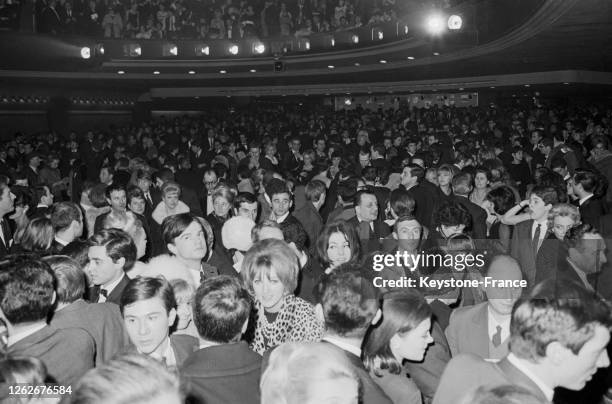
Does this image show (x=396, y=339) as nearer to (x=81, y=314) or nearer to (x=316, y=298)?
(x=316, y=298)

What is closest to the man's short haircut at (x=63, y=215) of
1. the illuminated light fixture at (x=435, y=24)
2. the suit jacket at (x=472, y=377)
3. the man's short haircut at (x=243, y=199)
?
the man's short haircut at (x=243, y=199)

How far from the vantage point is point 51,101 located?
69.6 ft

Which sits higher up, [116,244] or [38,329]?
[116,244]

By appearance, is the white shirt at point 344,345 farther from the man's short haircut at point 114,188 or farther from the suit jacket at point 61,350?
the man's short haircut at point 114,188

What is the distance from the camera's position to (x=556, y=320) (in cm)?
204

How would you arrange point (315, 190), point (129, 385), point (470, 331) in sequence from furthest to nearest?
point (315, 190), point (470, 331), point (129, 385)

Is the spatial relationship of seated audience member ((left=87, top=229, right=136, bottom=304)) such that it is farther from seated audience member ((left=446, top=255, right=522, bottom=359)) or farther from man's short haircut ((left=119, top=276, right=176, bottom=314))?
seated audience member ((left=446, top=255, right=522, bottom=359))

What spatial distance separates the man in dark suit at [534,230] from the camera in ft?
15.2

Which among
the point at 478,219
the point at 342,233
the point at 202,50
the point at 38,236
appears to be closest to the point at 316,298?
the point at 342,233

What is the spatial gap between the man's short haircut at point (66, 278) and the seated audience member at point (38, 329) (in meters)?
0.32

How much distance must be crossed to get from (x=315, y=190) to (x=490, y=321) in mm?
3145

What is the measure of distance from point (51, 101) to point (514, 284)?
821 inches

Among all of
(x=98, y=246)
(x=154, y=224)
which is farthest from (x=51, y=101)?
(x=98, y=246)

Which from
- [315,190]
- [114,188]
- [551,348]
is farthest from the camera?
[315,190]
